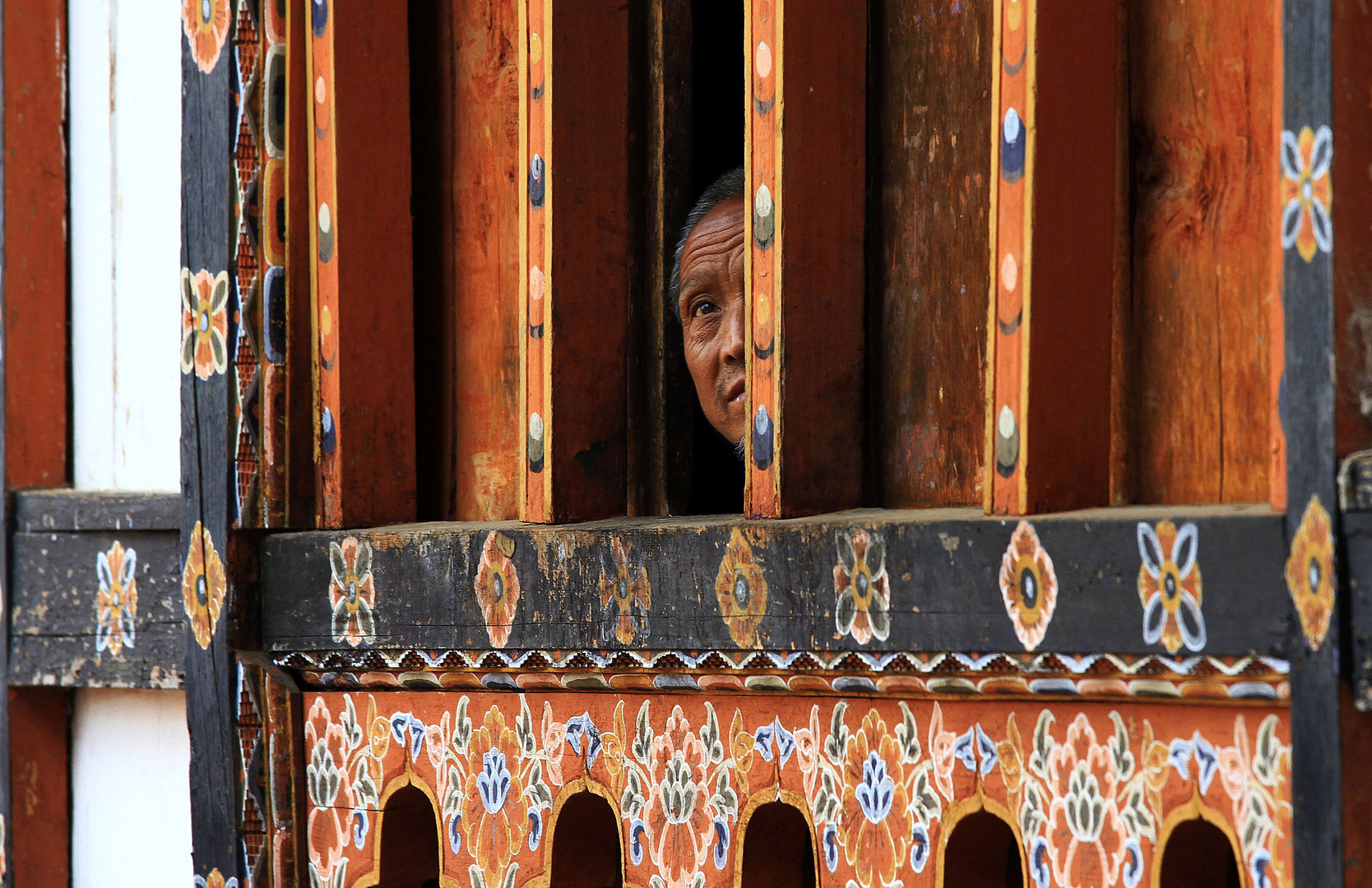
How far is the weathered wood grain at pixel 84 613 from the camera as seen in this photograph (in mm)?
2576

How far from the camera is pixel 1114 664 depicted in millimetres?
1455

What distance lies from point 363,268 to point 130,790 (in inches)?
45.4

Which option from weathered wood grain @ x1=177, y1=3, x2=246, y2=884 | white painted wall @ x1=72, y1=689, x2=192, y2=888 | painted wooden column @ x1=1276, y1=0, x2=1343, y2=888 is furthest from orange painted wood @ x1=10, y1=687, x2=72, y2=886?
painted wooden column @ x1=1276, y1=0, x2=1343, y2=888

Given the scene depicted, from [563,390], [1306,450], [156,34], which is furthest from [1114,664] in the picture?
[156,34]

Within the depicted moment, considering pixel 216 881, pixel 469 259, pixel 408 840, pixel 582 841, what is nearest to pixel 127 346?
pixel 469 259

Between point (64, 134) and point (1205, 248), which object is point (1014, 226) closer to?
point (1205, 248)

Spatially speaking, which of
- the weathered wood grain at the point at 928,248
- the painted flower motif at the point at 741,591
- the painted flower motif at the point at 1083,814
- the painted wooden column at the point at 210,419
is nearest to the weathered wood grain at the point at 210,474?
the painted wooden column at the point at 210,419

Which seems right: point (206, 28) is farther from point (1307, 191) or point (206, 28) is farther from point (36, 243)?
point (1307, 191)

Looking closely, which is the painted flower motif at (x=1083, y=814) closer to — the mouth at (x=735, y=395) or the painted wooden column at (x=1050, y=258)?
the painted wooden column at (x=1050, y=258)

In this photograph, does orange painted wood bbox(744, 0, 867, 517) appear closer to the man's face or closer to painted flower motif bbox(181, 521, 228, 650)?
the man's face

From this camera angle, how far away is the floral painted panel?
1437mm

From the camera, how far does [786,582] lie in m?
1.71

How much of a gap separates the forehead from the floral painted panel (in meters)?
0.83

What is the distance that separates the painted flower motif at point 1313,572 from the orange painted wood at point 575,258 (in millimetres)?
1004
